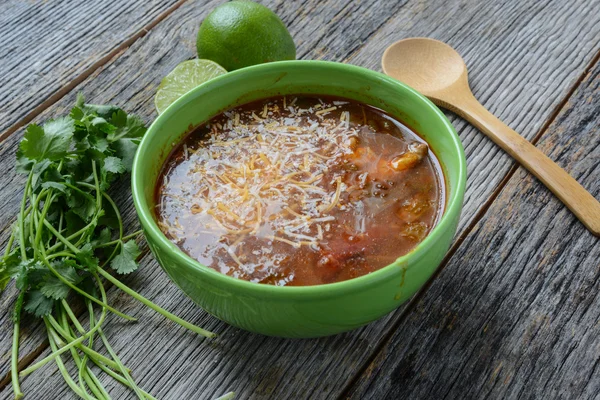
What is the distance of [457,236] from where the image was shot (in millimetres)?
1530

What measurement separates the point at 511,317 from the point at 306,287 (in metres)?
0.51

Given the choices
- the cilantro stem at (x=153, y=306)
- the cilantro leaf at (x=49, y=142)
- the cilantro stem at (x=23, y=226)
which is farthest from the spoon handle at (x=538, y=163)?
the cilantro stem at (x=23, y=226)

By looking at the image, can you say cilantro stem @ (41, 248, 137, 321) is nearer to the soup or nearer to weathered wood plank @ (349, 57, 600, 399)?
the soup

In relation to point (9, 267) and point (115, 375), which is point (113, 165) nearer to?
point (9, 267)

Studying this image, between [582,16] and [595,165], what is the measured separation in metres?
0.64

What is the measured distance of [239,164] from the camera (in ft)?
4.68

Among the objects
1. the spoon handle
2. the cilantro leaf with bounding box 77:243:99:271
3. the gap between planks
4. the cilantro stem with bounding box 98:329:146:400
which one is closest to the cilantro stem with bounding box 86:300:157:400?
the cilantro stem with bounding box 98:329:146:400

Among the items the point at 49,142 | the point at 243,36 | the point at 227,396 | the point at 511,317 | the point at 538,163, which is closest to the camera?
the point at 227,396

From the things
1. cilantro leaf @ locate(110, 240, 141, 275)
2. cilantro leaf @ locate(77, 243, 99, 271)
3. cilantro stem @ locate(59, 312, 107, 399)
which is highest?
cilantro leaf @ locate(77, 243, 99, 271)

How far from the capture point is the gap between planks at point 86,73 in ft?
6.07

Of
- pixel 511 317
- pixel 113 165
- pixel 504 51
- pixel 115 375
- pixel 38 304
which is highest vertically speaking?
pixel 113 165

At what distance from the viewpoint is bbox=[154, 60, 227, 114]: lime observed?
1733 millimetres

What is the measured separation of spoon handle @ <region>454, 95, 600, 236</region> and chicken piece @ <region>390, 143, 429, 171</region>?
1.14 feet

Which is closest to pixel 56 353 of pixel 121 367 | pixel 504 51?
pixel 121 367
